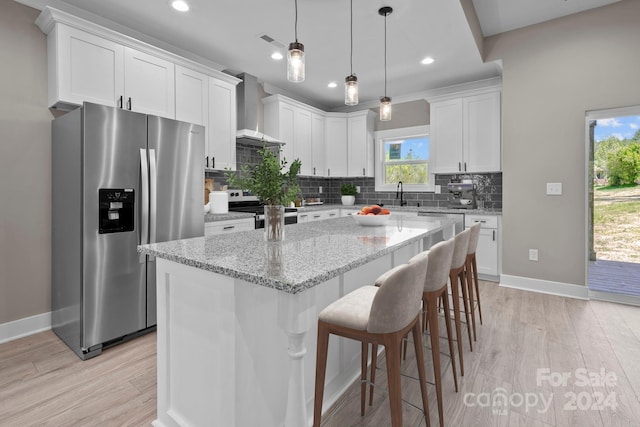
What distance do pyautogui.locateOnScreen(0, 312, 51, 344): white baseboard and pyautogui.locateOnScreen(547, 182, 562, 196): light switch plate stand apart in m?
5.15

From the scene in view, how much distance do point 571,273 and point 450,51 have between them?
2.85 metres

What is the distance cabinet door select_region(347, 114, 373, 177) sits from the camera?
18.4 ft

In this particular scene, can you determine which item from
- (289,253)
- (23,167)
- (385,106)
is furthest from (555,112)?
(23,167)

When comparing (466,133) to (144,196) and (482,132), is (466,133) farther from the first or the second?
(144,196)

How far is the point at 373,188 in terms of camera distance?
5922 mm

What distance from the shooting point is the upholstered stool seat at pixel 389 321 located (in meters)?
1.23

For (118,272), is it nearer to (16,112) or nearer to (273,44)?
(16,112)

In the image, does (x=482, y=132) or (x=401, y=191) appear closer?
(x=482, y=132)

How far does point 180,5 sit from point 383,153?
385cm

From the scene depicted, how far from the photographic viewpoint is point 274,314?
1.45 metres

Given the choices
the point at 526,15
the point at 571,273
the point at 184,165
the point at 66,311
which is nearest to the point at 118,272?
the point at 66,311

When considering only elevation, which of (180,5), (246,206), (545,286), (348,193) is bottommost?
(545,286)

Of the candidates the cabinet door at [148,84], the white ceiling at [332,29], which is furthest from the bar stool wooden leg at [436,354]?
the cabinet door at [148,84]

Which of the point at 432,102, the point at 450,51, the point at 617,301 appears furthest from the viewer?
the point at 432,102
